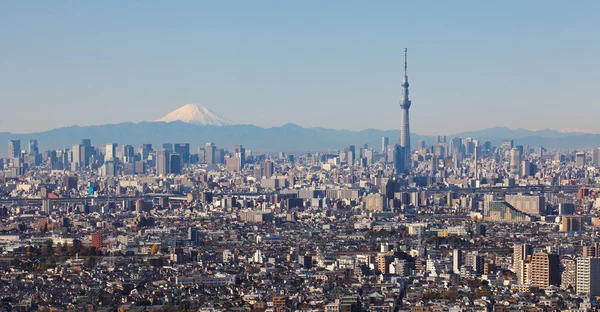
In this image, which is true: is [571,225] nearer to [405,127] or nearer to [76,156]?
[405,127]

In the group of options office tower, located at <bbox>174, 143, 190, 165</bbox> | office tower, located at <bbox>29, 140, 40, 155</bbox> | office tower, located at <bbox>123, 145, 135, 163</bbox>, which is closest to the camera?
office tower, located at <bbox>174, 143, 190, 165</bbox>

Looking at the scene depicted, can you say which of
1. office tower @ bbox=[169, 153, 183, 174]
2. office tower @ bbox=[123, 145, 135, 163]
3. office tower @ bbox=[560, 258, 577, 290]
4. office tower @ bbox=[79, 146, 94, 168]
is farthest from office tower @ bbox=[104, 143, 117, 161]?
office tower @ bbox=[560, 258, 577, 290]

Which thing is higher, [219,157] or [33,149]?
[33,149]

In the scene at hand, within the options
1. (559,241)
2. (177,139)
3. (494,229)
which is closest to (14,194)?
(494,229)

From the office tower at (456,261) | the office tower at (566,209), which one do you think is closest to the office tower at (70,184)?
the office tower at (566,209)

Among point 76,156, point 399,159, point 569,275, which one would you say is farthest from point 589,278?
point 76,156

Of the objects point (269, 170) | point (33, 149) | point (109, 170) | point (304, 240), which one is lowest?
point (109, 170)

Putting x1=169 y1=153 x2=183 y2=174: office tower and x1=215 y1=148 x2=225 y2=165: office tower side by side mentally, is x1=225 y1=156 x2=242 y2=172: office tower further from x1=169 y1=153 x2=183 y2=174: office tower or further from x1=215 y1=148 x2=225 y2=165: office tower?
x1=215 y1=148 x2=225 y2=165: office tower
